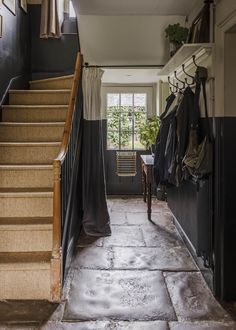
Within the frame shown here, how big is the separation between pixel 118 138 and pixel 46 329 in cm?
493

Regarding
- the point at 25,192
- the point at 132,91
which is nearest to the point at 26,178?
the point at 25,192

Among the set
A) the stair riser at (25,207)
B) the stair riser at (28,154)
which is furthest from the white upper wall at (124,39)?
the stair riser at (25,207)

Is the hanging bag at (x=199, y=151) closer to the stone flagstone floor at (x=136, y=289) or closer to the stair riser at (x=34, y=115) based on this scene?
the stone flagstone floor at (x=136, y=289)

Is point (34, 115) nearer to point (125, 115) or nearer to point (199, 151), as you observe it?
point (199, 151)

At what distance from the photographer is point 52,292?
8.89 feet

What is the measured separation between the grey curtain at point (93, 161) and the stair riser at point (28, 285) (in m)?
1.61

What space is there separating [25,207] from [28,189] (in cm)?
20

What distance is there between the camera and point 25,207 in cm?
321

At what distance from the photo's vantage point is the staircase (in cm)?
272

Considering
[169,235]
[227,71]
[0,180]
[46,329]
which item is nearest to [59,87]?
[0,180]

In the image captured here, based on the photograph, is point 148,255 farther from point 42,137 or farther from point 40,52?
point 40,52

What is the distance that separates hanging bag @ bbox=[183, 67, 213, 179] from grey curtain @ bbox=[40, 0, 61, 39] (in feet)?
10.5

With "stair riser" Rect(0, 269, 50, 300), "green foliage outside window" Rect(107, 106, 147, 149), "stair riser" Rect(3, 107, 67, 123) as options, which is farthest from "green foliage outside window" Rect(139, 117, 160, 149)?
"stair riser" Rect(0, 269, 50, 300)

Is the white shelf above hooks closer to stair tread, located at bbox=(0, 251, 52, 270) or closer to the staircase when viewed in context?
the staircase
